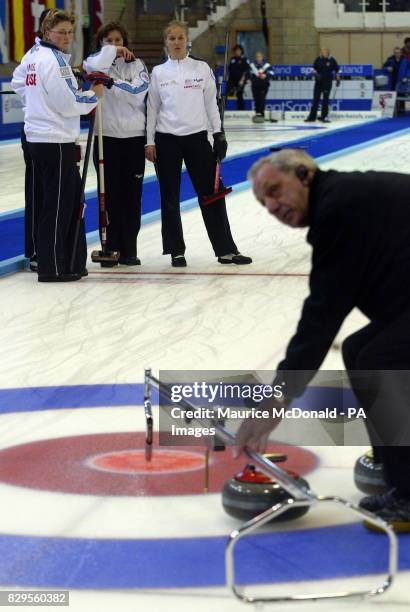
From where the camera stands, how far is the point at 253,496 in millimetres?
3590

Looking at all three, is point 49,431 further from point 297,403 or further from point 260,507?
point 260,507

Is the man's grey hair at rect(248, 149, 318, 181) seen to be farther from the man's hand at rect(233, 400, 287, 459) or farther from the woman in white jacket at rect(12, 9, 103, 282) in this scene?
the woman in white jacket at rect(12, 9, 103, 282)

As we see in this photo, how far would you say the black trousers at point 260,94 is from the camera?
1111 inches

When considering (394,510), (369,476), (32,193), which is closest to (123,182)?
(32,193)

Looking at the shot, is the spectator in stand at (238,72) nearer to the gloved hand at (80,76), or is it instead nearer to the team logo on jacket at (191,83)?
the team logo on jacket at (191,83)

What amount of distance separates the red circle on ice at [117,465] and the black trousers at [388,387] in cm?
62

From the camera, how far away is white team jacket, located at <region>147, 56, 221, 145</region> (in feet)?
27.4

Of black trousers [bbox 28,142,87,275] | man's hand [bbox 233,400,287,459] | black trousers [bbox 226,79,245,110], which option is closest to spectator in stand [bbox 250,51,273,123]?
black trousers [bbox 226,79,245,110]

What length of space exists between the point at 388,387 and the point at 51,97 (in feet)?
15.7

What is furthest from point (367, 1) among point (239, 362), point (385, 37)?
point (239, 362)

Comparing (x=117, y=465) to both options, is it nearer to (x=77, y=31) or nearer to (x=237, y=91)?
(x=237, y=91)

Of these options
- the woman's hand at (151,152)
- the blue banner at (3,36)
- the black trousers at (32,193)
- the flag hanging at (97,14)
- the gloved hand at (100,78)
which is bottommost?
the black trousers at (32,193)

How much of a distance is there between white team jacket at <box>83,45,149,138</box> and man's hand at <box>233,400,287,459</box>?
5275 millimetres

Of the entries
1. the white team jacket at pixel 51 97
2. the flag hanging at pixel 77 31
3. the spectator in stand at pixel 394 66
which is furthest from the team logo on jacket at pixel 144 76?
A: the spectator in stand at pixel 394 66
